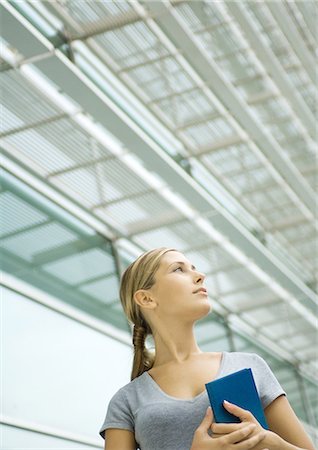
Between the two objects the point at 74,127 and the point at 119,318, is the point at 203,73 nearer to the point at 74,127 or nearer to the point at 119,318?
the point at 74,127

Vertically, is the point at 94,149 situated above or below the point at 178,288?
above

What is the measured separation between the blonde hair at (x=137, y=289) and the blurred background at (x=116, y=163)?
555 centimetres

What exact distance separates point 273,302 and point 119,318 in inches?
236

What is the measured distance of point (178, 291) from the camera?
132 inches

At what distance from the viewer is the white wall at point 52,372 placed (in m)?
9.62

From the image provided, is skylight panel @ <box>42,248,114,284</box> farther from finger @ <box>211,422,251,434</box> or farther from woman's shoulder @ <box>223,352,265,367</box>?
finger @ <box>211,422,251,434</box>

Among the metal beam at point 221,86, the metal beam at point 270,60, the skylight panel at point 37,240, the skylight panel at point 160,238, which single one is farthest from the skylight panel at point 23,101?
the skylight panel at point 160,238

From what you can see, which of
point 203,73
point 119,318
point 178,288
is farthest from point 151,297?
point 119,318

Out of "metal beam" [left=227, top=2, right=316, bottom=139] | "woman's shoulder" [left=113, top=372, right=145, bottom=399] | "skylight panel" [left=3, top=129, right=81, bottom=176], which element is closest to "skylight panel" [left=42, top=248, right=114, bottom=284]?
"skylight panel" [left=3, top=129, right=81, bottom=176]

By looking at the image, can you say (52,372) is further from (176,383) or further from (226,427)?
(226,427)

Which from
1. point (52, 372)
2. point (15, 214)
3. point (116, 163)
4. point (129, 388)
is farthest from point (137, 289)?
point (116, 163)

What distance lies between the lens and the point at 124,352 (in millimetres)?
12531

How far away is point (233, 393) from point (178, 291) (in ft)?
2.05

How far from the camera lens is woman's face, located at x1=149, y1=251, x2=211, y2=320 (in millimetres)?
3316
